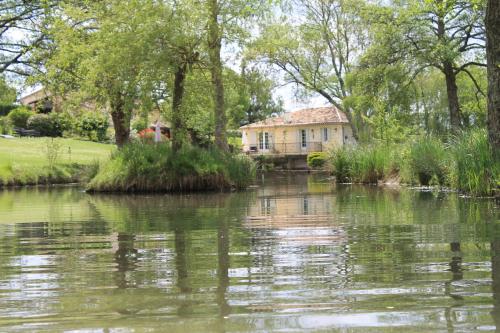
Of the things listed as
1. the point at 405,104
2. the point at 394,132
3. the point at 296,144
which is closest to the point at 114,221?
the point at 394,132

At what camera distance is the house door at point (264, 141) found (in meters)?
69.4

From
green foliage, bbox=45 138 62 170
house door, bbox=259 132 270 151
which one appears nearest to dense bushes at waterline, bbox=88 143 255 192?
green foliage, bbox=45 138 62 170

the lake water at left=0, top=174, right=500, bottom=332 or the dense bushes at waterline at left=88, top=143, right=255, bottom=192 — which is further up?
the dense bushes at waterline at left=88, top=143, right=255, bottom=192

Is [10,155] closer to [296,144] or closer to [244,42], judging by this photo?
[244,42]

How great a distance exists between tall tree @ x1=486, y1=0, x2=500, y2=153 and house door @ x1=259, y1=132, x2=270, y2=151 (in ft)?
178

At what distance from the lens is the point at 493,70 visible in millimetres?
14664

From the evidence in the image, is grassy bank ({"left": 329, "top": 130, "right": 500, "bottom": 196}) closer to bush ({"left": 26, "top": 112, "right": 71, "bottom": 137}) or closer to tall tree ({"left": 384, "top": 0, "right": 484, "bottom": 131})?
tall tree ({"left": 384, "top": 0, "right": 484, "bottom": 131})

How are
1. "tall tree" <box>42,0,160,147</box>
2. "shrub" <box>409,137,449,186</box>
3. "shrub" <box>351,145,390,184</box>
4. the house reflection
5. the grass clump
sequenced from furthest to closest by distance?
"shrub" <box>351,145,390,184</box>
the grass clump
"tall tree" <box>42,0,160,147</box>
"shrub" <box>409,137,449,186</box>
the house reflection

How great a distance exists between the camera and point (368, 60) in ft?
96.5

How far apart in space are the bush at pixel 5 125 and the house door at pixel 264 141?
2725 centimetres

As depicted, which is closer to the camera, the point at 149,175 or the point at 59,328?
the point at 59,328

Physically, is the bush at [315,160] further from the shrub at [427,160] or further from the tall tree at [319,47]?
the shrub at [427,160]

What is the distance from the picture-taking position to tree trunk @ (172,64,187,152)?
75.5 ft

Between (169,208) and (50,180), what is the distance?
66.6 ft
